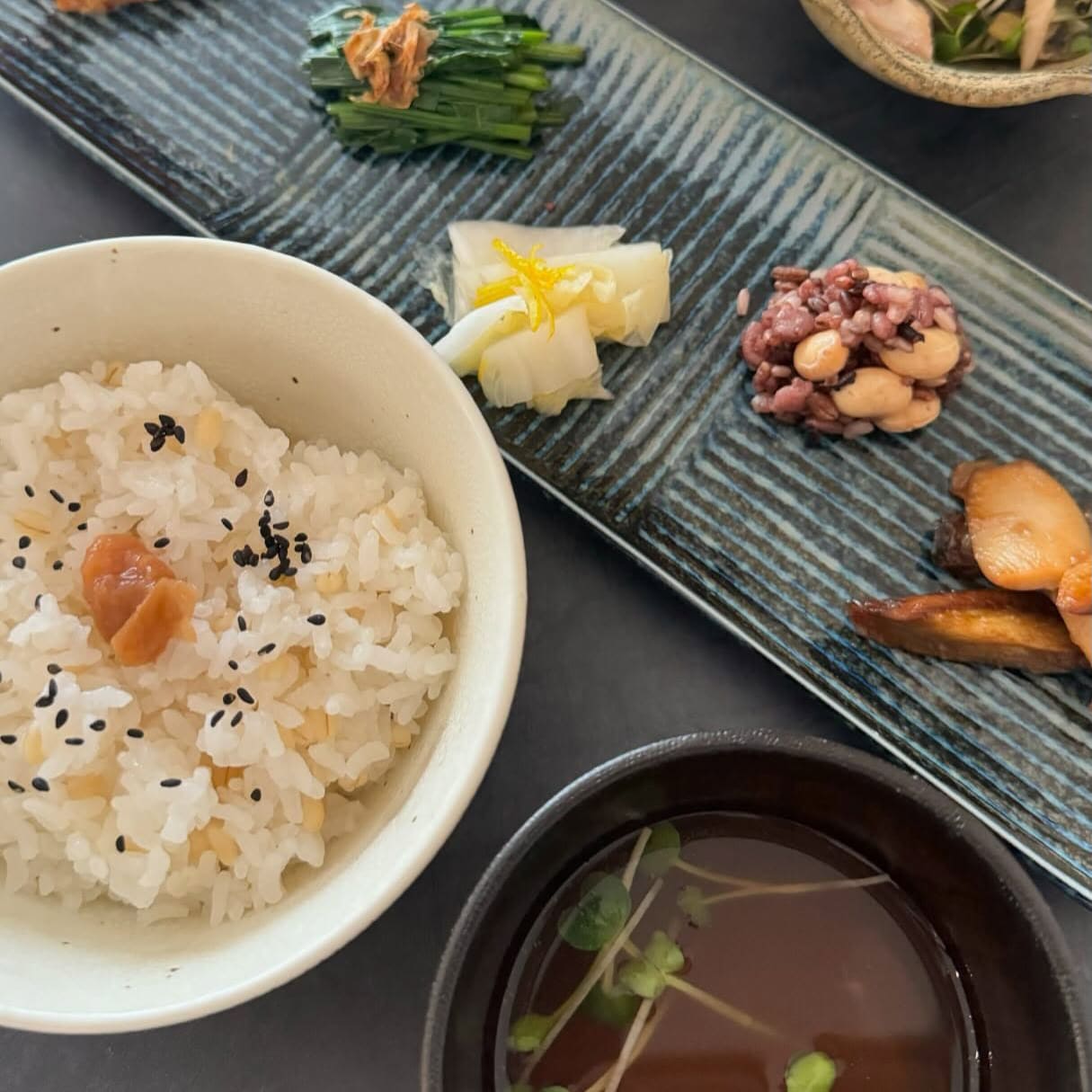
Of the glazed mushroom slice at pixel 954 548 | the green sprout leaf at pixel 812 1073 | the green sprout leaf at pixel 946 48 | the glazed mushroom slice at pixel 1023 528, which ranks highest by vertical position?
the green sprout leaf at pixel 946 48

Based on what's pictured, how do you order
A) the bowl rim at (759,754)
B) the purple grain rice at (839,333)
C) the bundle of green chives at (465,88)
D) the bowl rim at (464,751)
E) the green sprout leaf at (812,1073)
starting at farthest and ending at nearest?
the bundle of green chives at (465,88) < the purple grain rice at (839,333) < the green sprout leaf at (812,1073) < the bowl rim at (759,754) < the bowl rim at (464,751)

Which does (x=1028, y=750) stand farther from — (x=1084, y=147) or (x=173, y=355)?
(x=173, y=355)

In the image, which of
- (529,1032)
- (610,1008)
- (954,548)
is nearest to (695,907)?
(610,1008)

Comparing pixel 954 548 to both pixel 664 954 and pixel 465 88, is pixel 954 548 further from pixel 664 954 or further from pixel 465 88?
pixel 465 88

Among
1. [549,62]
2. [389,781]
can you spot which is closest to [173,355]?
[389,781]

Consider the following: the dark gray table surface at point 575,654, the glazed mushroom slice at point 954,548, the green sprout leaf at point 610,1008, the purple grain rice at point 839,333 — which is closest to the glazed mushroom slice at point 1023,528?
the glazed mushroom slice at point 954,548

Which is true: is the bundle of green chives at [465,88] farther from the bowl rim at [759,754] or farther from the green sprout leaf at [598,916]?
the green sprout leaf at [598,916]

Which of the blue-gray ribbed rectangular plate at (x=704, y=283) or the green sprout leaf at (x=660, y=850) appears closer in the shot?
the green sprout leaf at (x=660, y=850)
